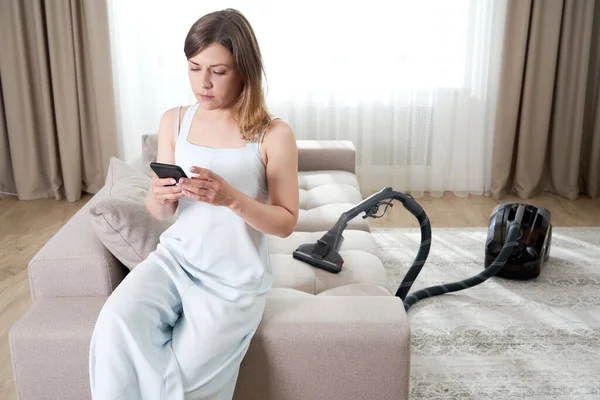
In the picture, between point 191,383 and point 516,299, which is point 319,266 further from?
point 516,299

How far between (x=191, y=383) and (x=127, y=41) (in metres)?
2.92

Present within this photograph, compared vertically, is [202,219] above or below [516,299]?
above

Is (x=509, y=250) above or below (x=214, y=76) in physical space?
below

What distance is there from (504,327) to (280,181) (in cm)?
134

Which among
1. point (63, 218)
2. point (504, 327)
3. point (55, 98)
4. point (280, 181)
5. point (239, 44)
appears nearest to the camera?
point (239, 44)

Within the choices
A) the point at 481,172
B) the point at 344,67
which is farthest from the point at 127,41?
the point at 481,172

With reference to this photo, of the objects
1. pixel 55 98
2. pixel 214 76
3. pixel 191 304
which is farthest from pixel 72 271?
pixel 55 98

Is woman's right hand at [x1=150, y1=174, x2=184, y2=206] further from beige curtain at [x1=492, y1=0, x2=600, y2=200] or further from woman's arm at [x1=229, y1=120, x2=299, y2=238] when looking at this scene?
beige curtain at [x1=492, y1=0, x2=600, y2=200]

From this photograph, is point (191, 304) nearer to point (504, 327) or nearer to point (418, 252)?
point (418, 252)

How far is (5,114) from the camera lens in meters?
4.03

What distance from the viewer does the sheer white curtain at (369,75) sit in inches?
157

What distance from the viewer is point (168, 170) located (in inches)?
61.0

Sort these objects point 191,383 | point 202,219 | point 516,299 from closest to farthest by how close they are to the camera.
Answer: point 191,383 < point 202,219 < point 516,299

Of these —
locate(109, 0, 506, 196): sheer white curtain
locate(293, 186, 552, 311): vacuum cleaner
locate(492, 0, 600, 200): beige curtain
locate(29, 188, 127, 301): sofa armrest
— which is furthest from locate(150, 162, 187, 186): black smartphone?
locate(492, 0, 600, 200): beige curtain
